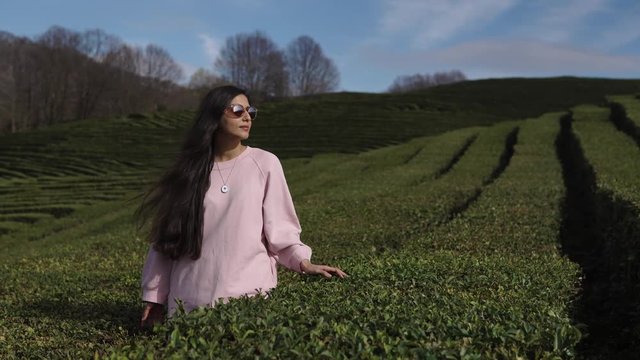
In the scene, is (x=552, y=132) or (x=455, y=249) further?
(x=552, y=132)

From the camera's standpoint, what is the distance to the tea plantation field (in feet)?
11.0

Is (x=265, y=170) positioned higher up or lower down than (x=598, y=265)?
higher up

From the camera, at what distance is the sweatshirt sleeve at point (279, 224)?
4281mm

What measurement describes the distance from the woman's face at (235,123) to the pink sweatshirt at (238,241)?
0.16 meters

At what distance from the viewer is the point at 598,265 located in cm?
1009

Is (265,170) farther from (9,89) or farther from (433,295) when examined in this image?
(9,89)

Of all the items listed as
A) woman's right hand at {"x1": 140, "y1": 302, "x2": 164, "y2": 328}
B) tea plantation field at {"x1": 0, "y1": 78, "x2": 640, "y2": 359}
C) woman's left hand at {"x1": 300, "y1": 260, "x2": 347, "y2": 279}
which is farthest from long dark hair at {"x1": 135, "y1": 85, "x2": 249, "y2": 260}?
woman's left hand at {"x1": 300, "y1": 260, "x2": 347, "y2": 279}

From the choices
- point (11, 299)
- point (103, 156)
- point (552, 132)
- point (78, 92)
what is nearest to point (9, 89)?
point (78, 92)

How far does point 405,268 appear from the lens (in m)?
5.36

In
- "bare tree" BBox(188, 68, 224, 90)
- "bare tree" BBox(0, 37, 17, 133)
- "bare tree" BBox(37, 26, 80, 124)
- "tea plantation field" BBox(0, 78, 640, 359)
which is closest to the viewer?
"tea plantation field" BBox(0, 78, 640, 359)

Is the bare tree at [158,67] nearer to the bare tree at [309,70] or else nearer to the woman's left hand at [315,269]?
the bare tree at [309,70]

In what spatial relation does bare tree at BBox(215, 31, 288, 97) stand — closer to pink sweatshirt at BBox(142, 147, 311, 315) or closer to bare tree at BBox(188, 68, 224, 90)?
bare tree at BBox(188, 68, 224, 90)

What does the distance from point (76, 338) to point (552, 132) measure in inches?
1250

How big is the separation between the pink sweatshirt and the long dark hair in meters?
0.07
